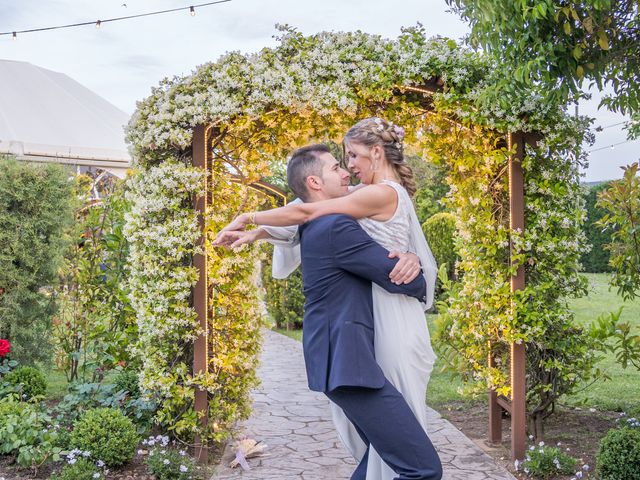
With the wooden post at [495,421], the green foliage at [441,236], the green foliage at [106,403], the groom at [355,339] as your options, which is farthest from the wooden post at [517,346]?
the green foliage at [441,236]

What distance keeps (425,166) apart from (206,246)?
39.6 feet

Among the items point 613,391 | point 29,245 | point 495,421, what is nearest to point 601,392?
point 613,391

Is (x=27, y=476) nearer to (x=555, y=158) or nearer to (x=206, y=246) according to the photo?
(x=206, y=246)

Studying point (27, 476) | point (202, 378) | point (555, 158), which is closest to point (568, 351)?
point (555, 158)

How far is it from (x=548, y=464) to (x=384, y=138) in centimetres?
258

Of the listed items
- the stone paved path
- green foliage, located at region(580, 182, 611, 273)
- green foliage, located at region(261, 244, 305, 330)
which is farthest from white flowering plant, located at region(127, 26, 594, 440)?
green foliage, located at region(580, 182, 611, 273)

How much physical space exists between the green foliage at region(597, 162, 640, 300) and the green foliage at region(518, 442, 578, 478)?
108 centimetres

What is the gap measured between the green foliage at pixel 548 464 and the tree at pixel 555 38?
83.7 inches

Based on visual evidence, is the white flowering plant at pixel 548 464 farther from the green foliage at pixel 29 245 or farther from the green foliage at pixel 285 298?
the green foliage at pixel 285 298

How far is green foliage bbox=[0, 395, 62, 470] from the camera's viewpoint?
167 inches

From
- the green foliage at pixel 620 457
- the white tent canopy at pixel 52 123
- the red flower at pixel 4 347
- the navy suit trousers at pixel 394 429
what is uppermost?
the white tent canopy at pixel 52 123

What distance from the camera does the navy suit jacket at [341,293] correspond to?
7.75 ft

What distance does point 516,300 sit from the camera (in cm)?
448

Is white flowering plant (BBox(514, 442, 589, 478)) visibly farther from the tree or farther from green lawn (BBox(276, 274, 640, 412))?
the tree
